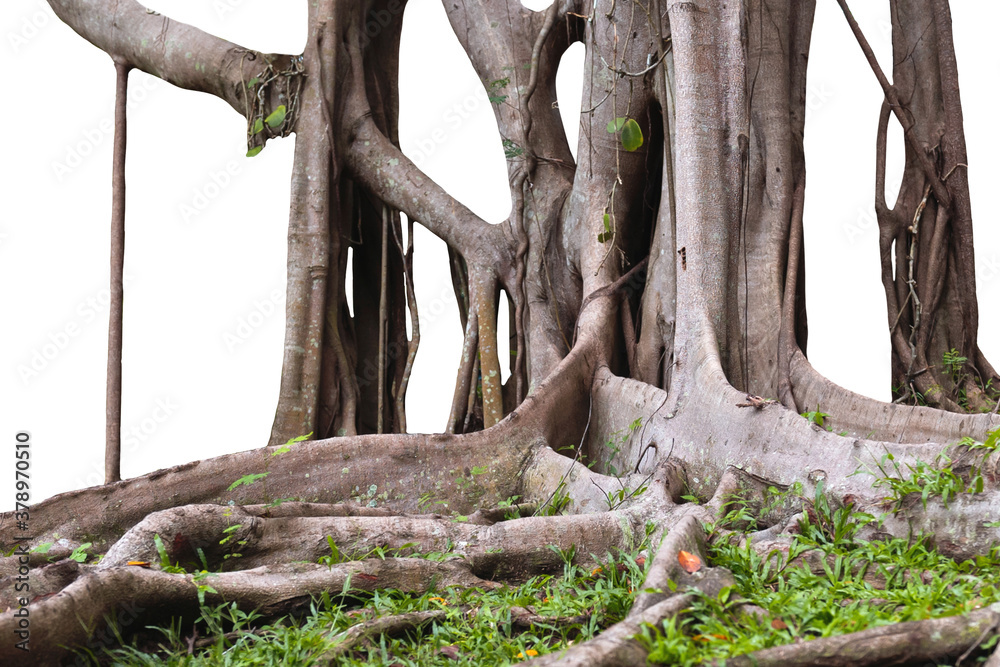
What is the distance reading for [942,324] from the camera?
6.16 metres

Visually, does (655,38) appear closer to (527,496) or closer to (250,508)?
(527,496)

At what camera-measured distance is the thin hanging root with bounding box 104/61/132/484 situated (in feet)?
18.6

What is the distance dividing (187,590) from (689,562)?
1557mm

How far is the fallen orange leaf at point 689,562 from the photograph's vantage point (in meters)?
2.75

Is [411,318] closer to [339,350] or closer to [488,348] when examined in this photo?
[339,350]

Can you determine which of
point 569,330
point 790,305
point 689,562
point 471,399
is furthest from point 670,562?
point 471,399

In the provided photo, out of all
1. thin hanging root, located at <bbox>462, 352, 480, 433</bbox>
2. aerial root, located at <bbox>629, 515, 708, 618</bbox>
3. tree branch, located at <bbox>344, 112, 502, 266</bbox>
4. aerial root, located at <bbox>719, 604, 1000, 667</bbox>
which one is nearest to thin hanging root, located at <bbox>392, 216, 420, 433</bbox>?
tree branch, located at <bbox>344, 112, 502, 266</bbox>

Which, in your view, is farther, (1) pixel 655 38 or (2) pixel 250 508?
(1) pixel 655 38

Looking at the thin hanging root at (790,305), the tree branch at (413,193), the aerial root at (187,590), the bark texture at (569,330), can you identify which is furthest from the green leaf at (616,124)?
the aerial root at (187,590)

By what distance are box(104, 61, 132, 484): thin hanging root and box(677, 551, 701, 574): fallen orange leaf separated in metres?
3.90

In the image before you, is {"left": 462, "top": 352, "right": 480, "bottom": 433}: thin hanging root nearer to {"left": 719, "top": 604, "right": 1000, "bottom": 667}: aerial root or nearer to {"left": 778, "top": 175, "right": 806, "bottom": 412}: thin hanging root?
{"left": 778, "top": 175, "right": 806, "bottom": 412}: thin hanging root

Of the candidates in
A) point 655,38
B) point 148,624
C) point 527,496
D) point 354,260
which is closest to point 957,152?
point 655,38

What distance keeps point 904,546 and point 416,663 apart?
1.66 m

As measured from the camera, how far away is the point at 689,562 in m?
2.77
